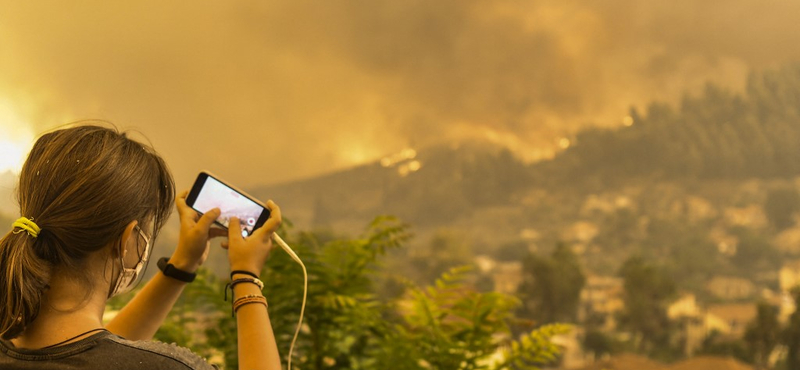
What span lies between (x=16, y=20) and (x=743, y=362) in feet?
11.9

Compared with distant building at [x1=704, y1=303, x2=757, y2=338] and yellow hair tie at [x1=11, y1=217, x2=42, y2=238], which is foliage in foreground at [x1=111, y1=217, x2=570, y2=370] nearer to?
distant building at [x1=704, y1=303, x2=757, y2=338]

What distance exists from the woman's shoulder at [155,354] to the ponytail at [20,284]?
0.36 ft

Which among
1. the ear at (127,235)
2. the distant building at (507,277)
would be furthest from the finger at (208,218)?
the distant building at (507,277)

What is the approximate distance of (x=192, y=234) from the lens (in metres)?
0.97

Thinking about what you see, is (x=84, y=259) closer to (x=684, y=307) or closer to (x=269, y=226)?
(x=269, y=226)

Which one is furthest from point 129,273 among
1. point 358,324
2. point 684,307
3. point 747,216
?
point 747,216

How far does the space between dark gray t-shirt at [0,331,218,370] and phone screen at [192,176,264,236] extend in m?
0.28

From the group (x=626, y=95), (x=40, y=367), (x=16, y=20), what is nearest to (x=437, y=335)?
(x=40, y=367)

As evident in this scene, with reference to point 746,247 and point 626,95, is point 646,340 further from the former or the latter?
point 626,95

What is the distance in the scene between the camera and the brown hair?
76 cm

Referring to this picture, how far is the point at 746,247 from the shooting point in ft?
8.07

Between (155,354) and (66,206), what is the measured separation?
23 centimetres

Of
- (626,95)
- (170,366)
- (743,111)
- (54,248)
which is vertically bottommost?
(170,366)

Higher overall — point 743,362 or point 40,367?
point 743,362
